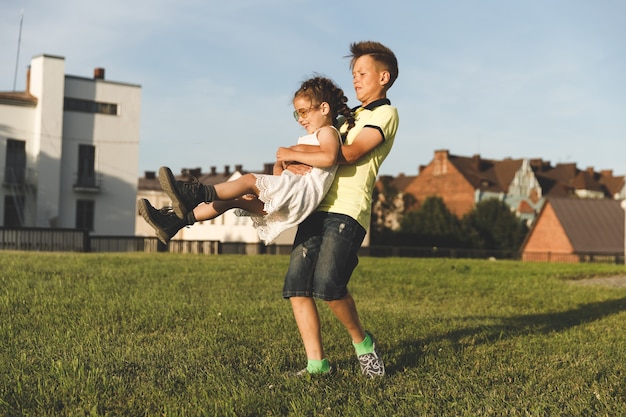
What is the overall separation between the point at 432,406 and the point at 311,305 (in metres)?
1.05

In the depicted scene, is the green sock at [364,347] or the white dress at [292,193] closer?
the white dress at [292,193]

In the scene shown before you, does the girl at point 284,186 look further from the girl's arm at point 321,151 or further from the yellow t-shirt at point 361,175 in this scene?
the yellow t-shirt at point 361,175

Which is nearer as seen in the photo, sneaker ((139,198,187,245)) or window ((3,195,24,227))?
sneaker ((139,198,187,245))

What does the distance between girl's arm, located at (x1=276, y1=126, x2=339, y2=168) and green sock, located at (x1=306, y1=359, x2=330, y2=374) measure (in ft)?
3.84

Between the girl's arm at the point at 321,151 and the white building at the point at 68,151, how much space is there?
1671 inches

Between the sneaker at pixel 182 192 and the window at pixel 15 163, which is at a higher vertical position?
the window at pixel 15 163

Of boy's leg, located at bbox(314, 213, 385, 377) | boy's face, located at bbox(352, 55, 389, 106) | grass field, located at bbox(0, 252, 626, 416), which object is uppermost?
boy's face, located at bbox(352, 55, 389, 106)

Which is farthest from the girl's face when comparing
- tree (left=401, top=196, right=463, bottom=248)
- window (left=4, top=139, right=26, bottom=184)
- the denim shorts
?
→ tree (left=401, top=196, right=463, bottom=248)

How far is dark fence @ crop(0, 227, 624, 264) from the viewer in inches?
1373

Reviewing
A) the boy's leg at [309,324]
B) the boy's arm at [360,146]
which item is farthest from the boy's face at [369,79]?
the boy's leg at [309,324]

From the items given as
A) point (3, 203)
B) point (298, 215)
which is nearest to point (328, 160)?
point (298, 215)

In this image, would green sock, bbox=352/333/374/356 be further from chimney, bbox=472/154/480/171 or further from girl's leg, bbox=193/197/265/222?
chimney, bbox=472/154/480/171

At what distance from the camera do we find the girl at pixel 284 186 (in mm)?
4453

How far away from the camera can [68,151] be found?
45438 mm
